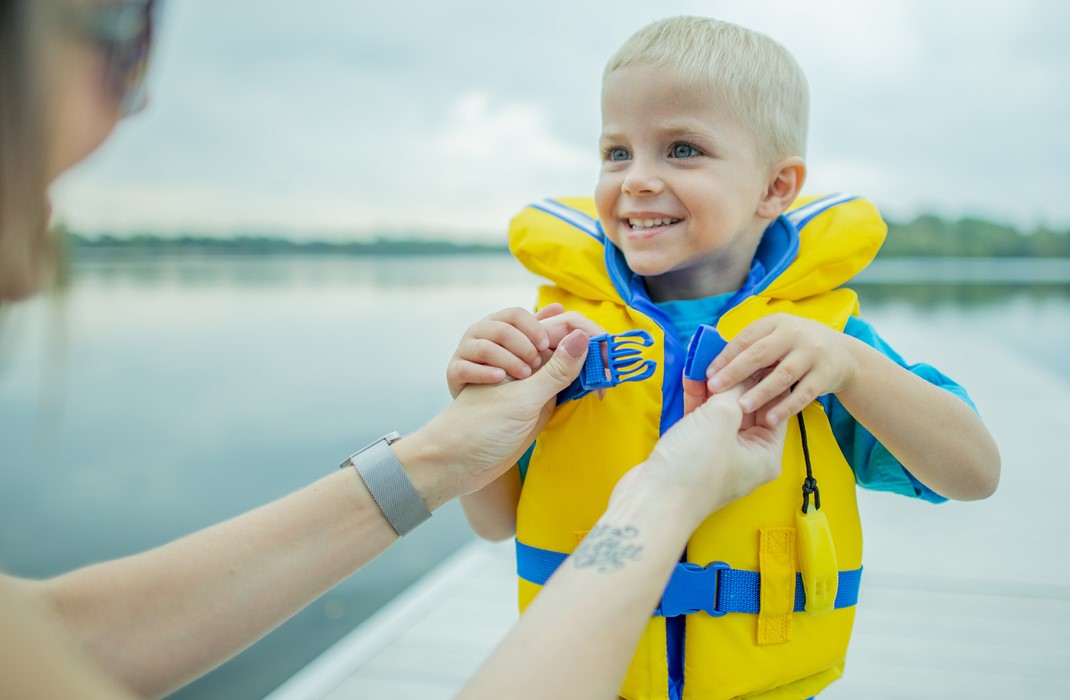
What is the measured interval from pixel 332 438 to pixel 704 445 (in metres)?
6.75

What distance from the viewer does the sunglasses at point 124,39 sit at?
860mm

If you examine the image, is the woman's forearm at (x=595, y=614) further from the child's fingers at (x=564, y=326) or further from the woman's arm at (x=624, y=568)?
the child's fingers at (x=564, y=326)

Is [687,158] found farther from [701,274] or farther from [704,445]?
[704,445]

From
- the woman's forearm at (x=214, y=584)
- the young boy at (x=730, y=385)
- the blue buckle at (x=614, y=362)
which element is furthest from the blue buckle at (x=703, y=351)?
the woman's forearm at (x=214, y=584)

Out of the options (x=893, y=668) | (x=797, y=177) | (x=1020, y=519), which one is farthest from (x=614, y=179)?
(x=1020, y=519)

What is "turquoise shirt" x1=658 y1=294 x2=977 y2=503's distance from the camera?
1522mm

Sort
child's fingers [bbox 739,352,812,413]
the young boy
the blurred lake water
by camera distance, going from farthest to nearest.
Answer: the blurred lake water, the young boy, child's fingers [bbox 739,352,812,413]

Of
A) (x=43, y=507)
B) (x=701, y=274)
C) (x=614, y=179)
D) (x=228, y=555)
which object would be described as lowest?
(x=43, y=507)

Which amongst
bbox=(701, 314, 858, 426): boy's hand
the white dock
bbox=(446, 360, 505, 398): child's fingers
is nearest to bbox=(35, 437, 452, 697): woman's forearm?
bbox=(446, 360, 505, 398): child's fingers

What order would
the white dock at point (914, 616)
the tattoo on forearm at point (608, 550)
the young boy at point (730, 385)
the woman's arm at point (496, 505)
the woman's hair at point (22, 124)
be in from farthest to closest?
the white dock at point (914, 616)
the woman's arm at point (496, 505)
the young boy at point (730, 385)
the tattoo on forearm at point (608, 550)
the woman's hair at point (22, 124)

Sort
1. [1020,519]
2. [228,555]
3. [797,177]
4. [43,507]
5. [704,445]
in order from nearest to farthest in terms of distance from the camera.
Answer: [704,445]
[228,555]
[797,177]
[1020,519]
[43,507]

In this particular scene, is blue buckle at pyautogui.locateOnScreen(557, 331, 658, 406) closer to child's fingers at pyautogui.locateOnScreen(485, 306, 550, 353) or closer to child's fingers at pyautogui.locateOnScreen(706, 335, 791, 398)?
child's fingers at pyautogui.locateOnScreen(485, 306, 550, 353)

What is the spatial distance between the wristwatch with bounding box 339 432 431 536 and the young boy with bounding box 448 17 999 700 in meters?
0.20

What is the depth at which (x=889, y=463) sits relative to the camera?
152cm
